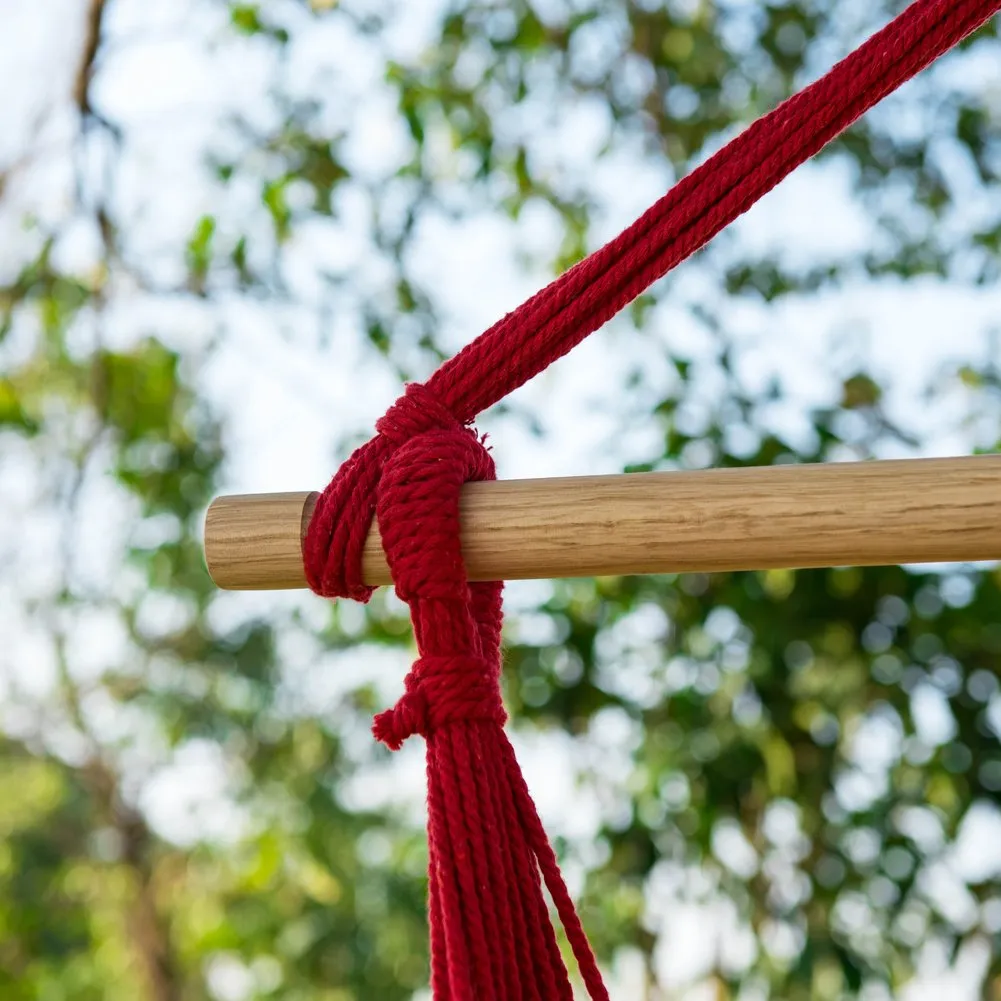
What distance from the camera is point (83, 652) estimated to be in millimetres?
2830

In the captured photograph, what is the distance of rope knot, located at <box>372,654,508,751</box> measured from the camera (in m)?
0.45

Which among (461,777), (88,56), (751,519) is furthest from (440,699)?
(88,56)

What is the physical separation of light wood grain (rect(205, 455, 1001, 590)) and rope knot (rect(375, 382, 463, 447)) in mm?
49

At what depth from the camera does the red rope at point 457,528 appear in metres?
0.43

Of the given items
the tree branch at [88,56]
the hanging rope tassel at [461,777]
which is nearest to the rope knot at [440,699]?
the hanging rope tassel at [461,777]

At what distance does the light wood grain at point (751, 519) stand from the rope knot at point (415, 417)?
0.16 ft

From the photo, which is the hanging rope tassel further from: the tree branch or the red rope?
the tree branch

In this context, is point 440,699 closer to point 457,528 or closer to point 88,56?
point 457,528

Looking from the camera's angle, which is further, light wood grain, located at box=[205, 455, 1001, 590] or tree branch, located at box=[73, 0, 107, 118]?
tree branch, located at box=[73, 0, 107, 118]

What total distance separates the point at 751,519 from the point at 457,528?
103mm

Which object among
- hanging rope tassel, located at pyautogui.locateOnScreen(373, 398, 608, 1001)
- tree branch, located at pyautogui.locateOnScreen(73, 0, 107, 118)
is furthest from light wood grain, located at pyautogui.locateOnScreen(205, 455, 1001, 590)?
tree branch, located at pyautogui.locateOnScreen(73, 0, 107, 118)

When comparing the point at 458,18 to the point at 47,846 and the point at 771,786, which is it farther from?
the point at 47,846

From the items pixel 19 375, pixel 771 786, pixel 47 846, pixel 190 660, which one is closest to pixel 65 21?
pixel 19 375

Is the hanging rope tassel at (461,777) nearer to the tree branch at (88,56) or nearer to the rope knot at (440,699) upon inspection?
the rope knot at (440,699)
